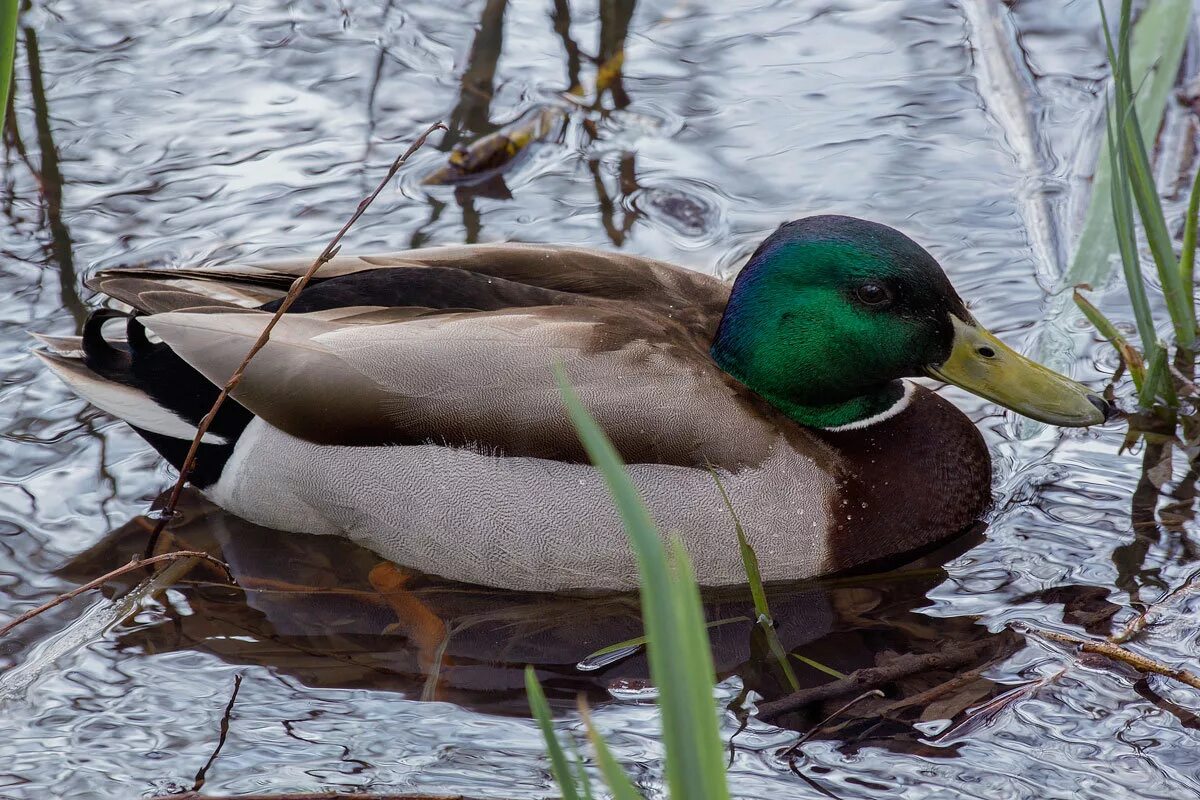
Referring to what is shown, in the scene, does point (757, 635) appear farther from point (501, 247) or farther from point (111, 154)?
point (111, 154)

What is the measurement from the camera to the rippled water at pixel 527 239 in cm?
371

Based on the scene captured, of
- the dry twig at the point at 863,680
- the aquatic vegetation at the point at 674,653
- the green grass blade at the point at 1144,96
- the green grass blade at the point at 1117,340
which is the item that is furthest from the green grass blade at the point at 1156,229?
the aquatic vegetation at the point at 674,653

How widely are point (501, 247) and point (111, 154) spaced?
2.26m

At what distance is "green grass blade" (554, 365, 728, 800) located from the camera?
187cm

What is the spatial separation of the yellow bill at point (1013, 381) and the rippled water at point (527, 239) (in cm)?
43

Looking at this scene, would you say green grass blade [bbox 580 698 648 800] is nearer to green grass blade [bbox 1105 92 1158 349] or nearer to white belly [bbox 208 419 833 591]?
white belly [bbox 208 419 833 591]

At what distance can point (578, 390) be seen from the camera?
407 centimetres

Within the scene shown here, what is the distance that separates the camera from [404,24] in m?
6.84

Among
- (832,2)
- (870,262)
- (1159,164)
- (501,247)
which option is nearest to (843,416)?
(870,262)

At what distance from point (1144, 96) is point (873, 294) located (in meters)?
1.45

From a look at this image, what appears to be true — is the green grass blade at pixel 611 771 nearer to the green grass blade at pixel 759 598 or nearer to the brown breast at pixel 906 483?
the green grass blade at pixel 759 598

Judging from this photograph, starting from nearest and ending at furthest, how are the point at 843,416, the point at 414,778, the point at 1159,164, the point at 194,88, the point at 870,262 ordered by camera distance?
1. the point at 414,778
2. the point at 870,262
3. the point at 843,416
4. the point at 1159,164
5. the point at 194,88

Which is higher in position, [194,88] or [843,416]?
[194,88]

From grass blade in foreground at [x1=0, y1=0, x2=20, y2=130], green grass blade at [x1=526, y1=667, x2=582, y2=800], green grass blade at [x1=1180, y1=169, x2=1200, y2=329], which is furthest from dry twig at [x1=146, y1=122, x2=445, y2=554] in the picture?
green grass blade at [x1=1180, y1=169, x2=1200, y2=329]
